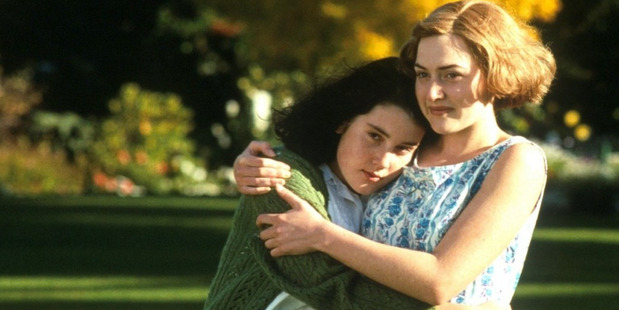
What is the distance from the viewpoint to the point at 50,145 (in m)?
28.4

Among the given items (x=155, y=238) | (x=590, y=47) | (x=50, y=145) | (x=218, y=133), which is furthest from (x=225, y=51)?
(x=155, y=238)

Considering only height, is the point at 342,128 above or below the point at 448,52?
below

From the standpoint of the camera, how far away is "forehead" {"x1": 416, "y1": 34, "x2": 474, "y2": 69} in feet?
11.7

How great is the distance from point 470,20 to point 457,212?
502mm

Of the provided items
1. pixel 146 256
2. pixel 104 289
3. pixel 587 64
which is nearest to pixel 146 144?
pixel 587 64

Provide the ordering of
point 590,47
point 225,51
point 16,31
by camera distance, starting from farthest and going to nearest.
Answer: point 225,51 → point 16,31 → point 590,47

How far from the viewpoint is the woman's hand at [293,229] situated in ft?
11.9

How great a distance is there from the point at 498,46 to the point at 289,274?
2.68 feet

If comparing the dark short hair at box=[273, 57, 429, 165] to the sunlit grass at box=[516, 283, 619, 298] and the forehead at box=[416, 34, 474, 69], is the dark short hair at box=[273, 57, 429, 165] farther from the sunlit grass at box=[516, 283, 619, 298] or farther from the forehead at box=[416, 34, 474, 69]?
the sunlit grass at box=[516, 283, 619, 298]

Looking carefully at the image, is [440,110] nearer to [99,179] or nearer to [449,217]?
[449,217]

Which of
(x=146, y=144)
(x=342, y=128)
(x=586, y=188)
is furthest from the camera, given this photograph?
(x=146, y=144)

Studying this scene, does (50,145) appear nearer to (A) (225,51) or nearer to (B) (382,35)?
(A) (225,51)

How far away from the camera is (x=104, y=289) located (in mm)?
11555

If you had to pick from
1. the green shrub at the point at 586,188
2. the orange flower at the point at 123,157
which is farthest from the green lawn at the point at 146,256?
the orange flower at the point at 123,157
